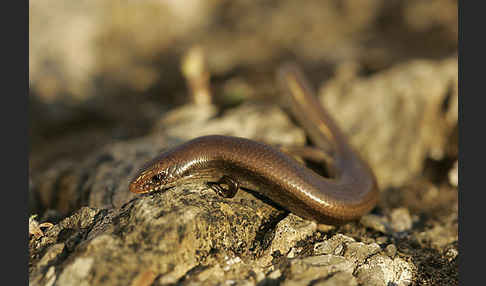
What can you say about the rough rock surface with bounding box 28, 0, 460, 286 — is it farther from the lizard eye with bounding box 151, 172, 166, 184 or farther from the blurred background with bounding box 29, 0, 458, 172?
the lizard eye with bounding box 151, 172, 166, 184

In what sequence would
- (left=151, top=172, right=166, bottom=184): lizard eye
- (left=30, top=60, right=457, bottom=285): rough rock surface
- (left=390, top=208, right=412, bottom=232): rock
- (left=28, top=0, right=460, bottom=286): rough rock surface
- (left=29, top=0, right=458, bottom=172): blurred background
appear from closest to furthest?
1. (left=30, top=60, right=457, bottom=285): rough rock surface
2. (left=28, top=0, right=460, bottom=286): rough rock surface
3. (left=151, top=172, right=166, bottom=184): lizard eye
4. (left=390, top=208, right=412, bottom=232): rock
5. (left=29, top=0, right=458, bottom=172): blurred background

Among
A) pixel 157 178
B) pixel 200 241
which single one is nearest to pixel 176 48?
pixel 157 178

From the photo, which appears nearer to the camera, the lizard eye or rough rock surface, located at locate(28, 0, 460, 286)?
rough rock surface, located at locate(28, 0, 460, 286)

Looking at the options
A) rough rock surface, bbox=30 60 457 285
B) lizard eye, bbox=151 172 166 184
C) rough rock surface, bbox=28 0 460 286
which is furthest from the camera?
lizard eye, bbox=151 172 166 184

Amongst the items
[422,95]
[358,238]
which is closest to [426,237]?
[358,238]

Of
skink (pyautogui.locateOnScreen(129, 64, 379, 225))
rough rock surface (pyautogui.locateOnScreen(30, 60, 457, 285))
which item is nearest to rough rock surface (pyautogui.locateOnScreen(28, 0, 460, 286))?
rough rock surface (pyautogui.locateOnScreen(30, 60, 457, 285))

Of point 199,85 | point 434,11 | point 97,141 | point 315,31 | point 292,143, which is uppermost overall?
point 434,11

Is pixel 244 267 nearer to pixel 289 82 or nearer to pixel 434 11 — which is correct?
pixel 289 82

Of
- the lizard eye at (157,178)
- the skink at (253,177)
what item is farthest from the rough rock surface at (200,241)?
the lizard eye at (157,178)

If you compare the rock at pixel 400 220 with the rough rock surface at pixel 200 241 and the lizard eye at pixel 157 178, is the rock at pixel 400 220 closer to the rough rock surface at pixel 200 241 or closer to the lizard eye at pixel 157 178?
the rough rock surface at pixel 200 241
